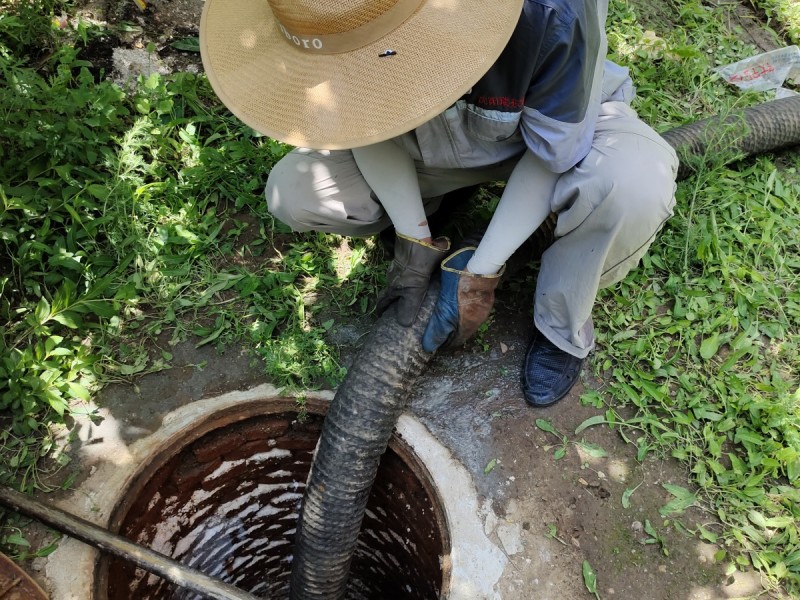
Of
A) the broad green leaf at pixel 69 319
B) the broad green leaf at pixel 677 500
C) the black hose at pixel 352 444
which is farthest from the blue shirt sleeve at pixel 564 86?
the broad green leaf at pixel 69 319

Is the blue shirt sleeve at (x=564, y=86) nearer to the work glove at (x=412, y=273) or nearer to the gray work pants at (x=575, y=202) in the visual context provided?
Result: the gray work pants at (x=575, y=202)

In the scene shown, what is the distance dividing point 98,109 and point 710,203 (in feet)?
10.2

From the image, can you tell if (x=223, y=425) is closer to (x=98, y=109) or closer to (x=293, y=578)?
(x=293, y=578)

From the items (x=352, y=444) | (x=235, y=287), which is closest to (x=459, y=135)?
(x=352, y=444)

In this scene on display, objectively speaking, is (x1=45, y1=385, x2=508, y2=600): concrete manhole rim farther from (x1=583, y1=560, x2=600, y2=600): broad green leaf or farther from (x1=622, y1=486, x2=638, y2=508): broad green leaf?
(x1=622, y1=486, x2=638, y2=508): broad green leaf

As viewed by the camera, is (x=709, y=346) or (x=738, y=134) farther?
(x=738, y=134)

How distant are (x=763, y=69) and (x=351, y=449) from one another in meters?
3.49

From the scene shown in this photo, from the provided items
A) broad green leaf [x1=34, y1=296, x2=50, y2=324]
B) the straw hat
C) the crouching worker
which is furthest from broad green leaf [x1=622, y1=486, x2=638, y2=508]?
broad green leaf [x1=34, y1=296, x2=50, y2=324]

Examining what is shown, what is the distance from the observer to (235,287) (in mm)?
2797

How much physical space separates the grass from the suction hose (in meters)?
0.32

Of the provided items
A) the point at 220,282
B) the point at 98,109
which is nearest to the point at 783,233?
the point at 220,282

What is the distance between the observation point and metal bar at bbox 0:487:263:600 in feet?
6.63

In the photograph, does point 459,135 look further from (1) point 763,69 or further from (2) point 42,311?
(1) point 763,69

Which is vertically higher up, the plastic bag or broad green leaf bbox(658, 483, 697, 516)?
the plastic bag
